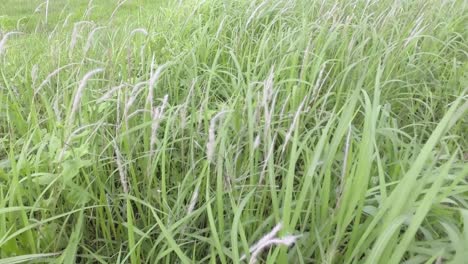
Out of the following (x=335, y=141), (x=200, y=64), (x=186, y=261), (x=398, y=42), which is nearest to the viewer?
(x=186, y=261)

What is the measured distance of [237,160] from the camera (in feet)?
4.20

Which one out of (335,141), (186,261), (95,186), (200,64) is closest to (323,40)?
(200,64)

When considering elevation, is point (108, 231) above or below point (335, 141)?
below

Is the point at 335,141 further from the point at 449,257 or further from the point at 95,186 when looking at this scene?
the point at 95,186

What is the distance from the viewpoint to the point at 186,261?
88 cm

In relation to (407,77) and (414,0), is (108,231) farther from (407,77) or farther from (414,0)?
(414,0)

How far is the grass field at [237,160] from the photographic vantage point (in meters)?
0.90

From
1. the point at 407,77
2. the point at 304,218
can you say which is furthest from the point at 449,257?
the point at 407,77

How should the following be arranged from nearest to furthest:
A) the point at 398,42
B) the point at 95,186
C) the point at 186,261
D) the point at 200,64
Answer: the point at 186,261 → the point at 95,186 → the point at 398,42 → the point at 200,64

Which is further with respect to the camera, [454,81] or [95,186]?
[454,81]

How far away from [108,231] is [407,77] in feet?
4.56

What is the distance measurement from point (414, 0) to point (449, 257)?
215 cm

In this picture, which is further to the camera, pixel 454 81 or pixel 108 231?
pixel 454 81

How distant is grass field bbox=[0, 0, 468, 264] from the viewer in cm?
90
